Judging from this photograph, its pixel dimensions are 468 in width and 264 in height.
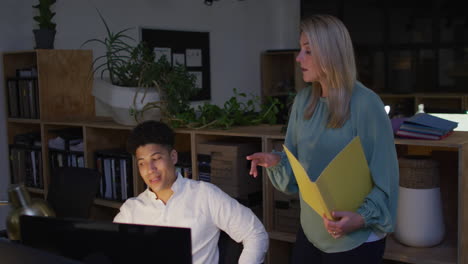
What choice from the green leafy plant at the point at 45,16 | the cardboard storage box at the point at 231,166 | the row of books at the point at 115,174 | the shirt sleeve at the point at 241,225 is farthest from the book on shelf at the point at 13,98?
the shirt sleeve at the point at 241,225

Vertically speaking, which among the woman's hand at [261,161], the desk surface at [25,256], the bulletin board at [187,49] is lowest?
the desk surface at [25,256]

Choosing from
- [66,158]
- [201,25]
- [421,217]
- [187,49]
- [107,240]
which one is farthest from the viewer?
[201,25]

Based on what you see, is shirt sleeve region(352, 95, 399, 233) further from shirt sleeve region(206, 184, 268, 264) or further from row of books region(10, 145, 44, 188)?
row of books region(10, 145, 44, 188)

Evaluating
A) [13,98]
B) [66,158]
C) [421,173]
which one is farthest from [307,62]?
[13,98]

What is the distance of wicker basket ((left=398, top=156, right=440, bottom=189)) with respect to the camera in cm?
229

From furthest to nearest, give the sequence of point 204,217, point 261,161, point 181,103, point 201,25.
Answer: point 201,25 → point 181,103 → point 204,217 → point 261,161

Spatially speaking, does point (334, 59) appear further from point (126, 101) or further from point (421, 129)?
point (126, 101)

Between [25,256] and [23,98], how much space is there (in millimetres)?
3283

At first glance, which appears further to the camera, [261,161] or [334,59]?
[261,161]

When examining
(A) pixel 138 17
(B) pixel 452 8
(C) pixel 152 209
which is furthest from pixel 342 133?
(B) pixel 452 8

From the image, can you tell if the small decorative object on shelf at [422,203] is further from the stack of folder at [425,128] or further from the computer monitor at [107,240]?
the computer monitor at [107,240]

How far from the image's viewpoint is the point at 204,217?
6.04 ft

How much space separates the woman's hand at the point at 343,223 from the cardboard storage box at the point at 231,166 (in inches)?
54.3

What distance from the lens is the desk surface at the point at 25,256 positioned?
2.78 feet
